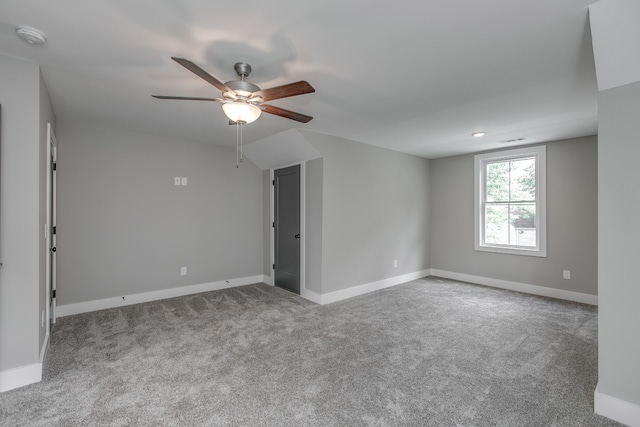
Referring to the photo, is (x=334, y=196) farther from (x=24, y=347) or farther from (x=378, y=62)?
(x=24, y=347)

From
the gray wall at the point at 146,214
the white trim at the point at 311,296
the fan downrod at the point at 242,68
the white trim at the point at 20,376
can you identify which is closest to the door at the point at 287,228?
the white trim at the point at 311,296

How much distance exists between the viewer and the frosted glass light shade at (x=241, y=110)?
7.02 feet

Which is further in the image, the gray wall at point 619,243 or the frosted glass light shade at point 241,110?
the frosted glass light shade at point 241,110

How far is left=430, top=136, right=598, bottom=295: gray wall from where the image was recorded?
168 inches

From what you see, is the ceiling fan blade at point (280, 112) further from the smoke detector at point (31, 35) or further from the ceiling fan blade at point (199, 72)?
the smoke detector at point (31, 35)

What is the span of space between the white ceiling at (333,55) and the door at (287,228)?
149cm

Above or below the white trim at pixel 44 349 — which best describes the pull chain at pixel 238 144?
above

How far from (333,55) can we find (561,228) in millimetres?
4438

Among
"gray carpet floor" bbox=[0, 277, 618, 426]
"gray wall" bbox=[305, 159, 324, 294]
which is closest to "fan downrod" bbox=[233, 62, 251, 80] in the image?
"gray wall" bbox=[305, 159, 324, 294]

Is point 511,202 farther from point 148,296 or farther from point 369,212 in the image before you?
point 148,296

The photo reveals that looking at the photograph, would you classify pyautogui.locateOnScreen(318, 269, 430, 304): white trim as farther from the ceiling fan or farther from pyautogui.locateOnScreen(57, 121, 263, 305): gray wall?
the ceiling fan

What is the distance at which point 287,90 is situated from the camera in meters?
2.03

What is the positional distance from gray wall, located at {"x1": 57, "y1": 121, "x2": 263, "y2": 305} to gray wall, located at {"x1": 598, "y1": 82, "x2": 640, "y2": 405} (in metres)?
4.53

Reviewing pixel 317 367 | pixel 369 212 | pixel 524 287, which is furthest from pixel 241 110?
pixel 524 287
